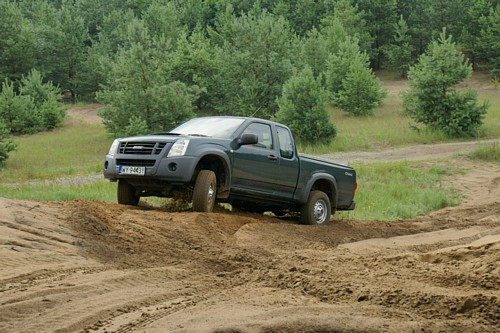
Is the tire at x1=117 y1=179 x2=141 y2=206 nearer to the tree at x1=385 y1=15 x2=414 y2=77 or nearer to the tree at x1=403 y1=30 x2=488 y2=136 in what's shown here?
the tree at x1=403 y1=30 x2=488 y2=136

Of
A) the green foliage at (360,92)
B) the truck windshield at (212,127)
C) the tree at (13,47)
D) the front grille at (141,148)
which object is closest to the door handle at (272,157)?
the truck windshield at (212,127)

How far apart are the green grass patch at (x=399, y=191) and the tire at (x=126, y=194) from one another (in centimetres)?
643

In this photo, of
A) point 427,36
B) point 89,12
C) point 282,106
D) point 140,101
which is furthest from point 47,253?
point 89,12

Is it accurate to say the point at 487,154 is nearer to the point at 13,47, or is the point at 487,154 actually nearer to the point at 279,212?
the point at 279,212

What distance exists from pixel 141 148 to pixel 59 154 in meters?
27.5

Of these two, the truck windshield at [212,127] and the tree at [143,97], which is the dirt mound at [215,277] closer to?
the truck windshield at [212,127]

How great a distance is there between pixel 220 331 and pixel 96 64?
194ft

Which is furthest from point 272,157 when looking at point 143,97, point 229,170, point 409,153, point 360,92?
point 360,92

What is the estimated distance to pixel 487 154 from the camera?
2844 cm

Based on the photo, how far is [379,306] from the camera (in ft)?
21.2

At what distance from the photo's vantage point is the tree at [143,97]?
39438 mm

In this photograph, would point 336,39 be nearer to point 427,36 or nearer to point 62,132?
point 427,36

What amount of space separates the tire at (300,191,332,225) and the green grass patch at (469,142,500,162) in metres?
15.7

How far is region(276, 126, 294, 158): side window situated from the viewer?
13.5 m
